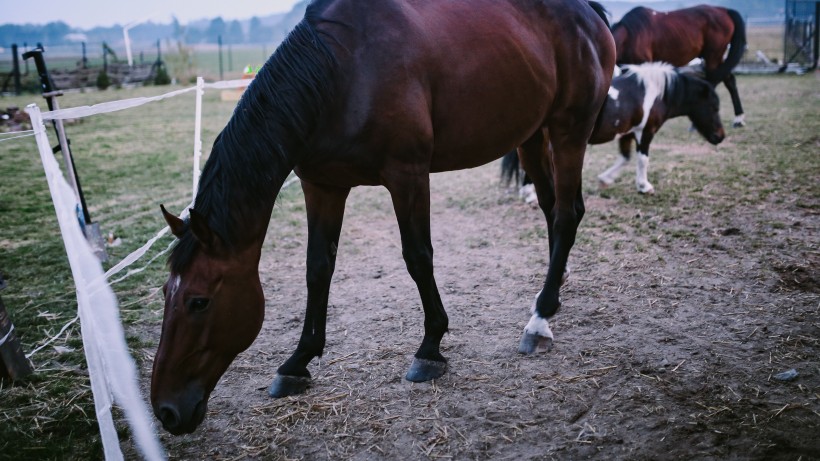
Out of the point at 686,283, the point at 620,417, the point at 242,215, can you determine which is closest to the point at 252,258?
the point at 242,215

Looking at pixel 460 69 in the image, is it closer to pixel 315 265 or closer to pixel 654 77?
pixel 315 265

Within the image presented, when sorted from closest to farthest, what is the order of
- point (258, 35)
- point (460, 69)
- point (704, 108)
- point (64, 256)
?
point (460, 69), point (64, 256), point (704, 108), point (258, 35)

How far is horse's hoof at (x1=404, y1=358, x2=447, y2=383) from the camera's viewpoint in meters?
2.80

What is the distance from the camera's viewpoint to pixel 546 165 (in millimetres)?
3658

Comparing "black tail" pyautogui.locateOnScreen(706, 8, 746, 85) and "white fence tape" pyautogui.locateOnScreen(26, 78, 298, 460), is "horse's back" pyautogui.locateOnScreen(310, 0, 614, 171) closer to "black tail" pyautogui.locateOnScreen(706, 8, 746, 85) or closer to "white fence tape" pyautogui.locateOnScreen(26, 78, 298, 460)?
"white fence tape" pyautogui.locateOnScreen(26, 78, 298, 460)

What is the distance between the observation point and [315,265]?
281 centimetres

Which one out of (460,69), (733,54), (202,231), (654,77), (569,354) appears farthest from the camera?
(733,54)

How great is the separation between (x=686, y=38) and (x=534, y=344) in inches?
302

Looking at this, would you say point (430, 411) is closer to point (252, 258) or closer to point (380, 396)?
point (380, 396)

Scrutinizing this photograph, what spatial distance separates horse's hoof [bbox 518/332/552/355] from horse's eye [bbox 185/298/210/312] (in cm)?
170

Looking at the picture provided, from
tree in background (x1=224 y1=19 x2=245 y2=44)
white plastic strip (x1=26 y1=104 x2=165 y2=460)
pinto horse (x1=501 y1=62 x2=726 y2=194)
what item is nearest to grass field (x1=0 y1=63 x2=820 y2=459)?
white plastic strip (x1=26 y1=104 x2=165 y2=460)

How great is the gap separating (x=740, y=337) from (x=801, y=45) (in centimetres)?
2102

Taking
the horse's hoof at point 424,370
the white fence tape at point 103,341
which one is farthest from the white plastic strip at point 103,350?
the horse's hoof at point 424,370

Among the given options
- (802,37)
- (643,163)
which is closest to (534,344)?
(643,163)
